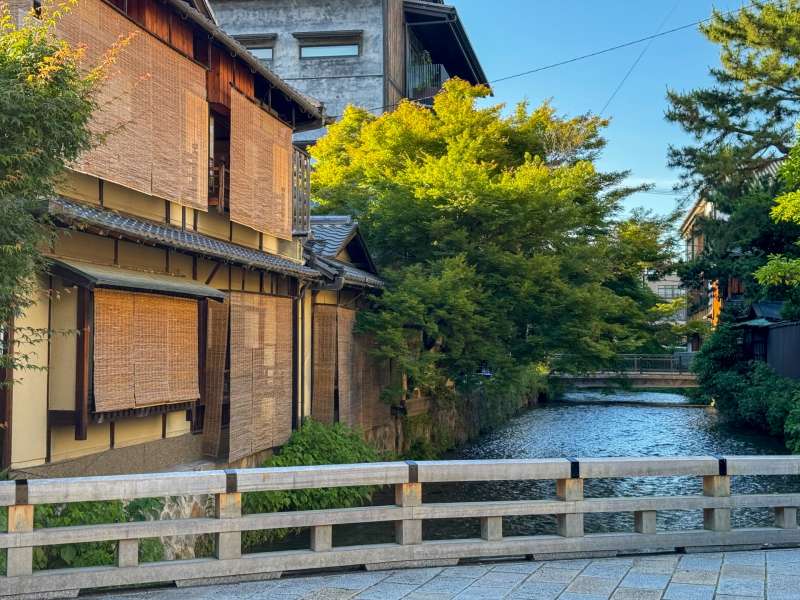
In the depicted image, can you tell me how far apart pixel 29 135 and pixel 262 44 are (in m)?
29.8

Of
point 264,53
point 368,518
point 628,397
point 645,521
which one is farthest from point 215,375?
point 628,397

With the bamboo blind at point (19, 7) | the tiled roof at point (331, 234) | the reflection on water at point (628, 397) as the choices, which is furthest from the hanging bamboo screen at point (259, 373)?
the reflection on water at point (628, 397)

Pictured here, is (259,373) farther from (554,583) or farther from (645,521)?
(554,583)

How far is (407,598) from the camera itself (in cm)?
646

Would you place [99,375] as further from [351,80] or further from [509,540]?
[351,80]

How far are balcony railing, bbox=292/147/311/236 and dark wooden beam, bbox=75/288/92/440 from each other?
750 cm

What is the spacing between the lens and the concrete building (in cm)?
3366

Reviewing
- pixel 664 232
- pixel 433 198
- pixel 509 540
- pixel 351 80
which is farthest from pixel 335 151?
pixel 509 540

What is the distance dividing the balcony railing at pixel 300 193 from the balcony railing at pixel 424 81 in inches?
760

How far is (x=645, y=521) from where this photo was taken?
8.00 metres

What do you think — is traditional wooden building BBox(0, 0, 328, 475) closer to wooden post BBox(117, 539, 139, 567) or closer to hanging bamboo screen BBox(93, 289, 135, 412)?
hanging bamboo screen BBox(93, 289, 135, 412)

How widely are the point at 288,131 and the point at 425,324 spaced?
18.8ft

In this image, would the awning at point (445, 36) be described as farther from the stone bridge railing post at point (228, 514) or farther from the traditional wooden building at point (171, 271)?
the stone bridge railing post at point (228, 514)

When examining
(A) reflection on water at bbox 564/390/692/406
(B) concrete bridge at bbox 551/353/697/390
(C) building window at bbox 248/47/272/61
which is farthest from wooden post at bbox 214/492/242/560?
(A) reflection on water at bbox 564/390/692/406
